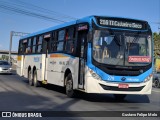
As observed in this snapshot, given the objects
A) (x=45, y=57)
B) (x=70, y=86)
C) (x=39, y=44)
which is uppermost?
(x=39, y=44)

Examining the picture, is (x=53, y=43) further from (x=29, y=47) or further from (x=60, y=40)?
(x=29, y=47)

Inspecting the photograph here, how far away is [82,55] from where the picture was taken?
42.9ft

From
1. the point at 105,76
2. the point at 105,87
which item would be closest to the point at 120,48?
the point at 105,76

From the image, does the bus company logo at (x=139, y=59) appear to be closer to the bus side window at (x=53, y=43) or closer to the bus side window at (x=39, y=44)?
the bus side window at (x=53, y=43)

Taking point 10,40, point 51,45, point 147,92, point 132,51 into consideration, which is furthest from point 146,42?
point 10,40

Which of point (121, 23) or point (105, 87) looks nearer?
point (105, 87)

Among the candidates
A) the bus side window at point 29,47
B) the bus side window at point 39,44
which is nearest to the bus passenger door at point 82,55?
the bus side window at point 39,44

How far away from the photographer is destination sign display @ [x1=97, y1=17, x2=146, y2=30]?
499 inches

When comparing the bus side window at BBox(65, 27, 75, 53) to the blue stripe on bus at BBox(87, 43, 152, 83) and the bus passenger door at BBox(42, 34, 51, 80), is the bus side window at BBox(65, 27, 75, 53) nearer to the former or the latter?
the blue stripe on bus at BBox(87, 43, 152, 83)

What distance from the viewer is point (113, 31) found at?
12.6 metres

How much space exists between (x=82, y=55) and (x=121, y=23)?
189cm

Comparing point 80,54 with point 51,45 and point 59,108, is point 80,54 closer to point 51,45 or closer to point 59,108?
point 59,108

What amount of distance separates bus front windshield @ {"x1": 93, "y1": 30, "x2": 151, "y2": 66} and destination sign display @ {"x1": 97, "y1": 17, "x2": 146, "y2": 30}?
9.8 inches

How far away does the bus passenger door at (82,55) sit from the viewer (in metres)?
12.9
